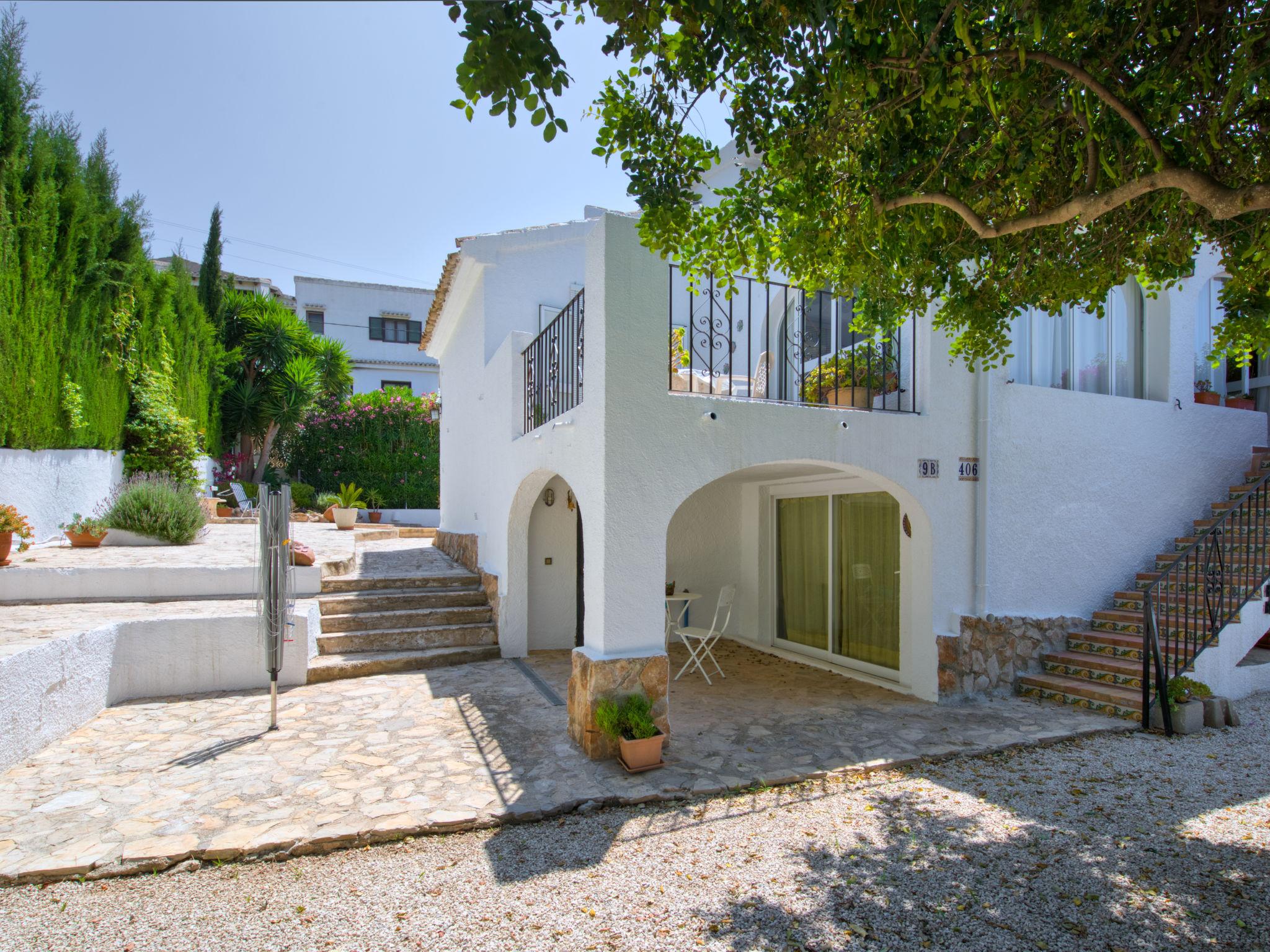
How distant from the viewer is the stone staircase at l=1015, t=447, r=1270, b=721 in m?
6.72

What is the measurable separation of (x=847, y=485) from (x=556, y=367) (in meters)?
3.71

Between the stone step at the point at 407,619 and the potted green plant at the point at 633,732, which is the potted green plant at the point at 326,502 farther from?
the potted green plant at the point at 633,732

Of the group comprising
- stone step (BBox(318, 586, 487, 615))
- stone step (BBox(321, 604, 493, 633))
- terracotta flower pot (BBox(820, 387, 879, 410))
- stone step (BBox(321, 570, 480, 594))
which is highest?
terracotta flower pot (BBox(820, 387, 879, 410))

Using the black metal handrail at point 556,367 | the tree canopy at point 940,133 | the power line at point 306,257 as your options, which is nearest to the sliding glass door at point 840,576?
the tree canopy at point 940,133

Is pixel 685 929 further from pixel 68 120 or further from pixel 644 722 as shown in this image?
pixel 68 120

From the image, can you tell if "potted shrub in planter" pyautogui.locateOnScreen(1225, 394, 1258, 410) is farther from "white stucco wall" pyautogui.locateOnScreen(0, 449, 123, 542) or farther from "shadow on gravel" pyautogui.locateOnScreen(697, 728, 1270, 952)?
"white stucco wall" pyautogui.locateOnScreen(0, 449, 123, 542)

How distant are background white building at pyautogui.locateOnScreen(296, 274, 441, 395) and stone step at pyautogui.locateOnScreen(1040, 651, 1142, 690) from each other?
27.1m

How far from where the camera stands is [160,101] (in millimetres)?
4840

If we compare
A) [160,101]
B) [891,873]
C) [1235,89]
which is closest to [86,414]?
[160,101]

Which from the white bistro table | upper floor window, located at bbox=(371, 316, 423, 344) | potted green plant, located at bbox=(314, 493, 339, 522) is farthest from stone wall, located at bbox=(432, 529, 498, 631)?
upper floor window, located at bbox=(371, 316, 423, 344)

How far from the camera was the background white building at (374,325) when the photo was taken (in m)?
30.5

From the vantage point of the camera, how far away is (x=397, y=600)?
925 cm

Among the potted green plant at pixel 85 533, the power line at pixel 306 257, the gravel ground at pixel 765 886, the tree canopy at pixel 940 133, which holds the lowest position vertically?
the gravel ground at pixel 765 886

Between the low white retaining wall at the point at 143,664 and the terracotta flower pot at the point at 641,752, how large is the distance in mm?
3470
